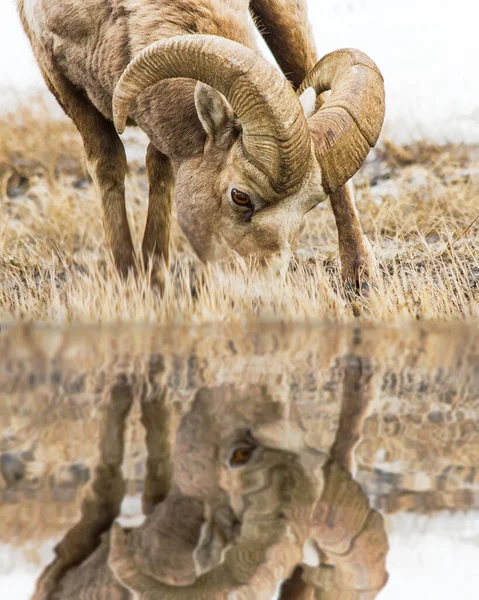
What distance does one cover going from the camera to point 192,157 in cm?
592

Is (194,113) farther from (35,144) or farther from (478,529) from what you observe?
(35,144)

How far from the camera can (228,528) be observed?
228 cm

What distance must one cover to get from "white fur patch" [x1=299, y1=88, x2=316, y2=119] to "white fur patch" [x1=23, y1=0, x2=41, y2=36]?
76.9 inches

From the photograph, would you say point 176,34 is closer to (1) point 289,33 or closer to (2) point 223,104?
(2) point 223,104

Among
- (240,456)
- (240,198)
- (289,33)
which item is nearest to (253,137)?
(240,198)

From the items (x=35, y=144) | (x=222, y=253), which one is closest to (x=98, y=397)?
(x=222, y=253)

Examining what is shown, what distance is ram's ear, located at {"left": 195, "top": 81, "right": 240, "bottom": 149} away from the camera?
17.9 feet

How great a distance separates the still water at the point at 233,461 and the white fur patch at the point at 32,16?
10.6 ft

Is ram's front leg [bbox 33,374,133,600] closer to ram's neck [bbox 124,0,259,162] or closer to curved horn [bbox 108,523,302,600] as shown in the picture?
curved horn [bbox 108,523,302,600]

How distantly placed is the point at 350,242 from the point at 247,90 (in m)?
2.21

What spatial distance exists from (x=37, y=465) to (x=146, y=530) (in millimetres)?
522

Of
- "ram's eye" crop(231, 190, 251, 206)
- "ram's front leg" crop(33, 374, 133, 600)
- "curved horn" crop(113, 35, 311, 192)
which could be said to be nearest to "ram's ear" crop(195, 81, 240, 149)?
"curved horn" crop(113, 35, 311, 192)

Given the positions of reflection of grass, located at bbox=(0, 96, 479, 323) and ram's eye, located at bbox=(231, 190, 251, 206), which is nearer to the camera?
reflection of grass, located at bbox=(0, 96, 479, 323)

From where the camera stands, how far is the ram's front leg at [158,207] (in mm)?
7547
